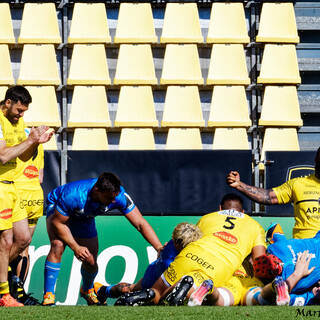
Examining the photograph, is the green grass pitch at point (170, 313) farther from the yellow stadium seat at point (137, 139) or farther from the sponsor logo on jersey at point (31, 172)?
the yellow stadium seat at point (137, 139)

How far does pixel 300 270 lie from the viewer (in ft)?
17.4

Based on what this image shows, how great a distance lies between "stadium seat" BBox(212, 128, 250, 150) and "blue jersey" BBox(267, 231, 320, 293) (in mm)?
5268

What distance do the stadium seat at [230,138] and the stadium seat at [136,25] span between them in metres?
1.98

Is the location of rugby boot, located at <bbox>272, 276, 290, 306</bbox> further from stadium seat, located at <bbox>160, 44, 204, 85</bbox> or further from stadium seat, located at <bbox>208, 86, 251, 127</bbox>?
stadium seat, located at <bbox>160, 44, 204, 85</bbox>

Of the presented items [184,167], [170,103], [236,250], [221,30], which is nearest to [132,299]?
[236,250]

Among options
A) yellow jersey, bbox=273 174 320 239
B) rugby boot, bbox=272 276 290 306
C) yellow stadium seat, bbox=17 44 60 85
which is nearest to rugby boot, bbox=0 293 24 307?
rugby boot, bbox=272 276 290 306

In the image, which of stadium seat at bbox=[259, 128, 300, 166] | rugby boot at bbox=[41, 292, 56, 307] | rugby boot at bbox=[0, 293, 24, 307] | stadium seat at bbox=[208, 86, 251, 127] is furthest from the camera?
stadium seat at bbox=[208, 86, 251, 127]

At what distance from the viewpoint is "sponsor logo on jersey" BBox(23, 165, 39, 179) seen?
21.4 feet

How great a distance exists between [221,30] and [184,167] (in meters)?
4.03

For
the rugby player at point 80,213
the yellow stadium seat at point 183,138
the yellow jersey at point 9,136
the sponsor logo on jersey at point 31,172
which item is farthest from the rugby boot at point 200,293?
the yellow stadium seat at point 183,138

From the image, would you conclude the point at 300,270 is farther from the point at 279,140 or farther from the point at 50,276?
the point at 279,140

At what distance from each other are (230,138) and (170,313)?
22.3 ft

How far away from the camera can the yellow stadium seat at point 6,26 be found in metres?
11.3

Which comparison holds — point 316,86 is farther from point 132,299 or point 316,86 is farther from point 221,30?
point 132,299
